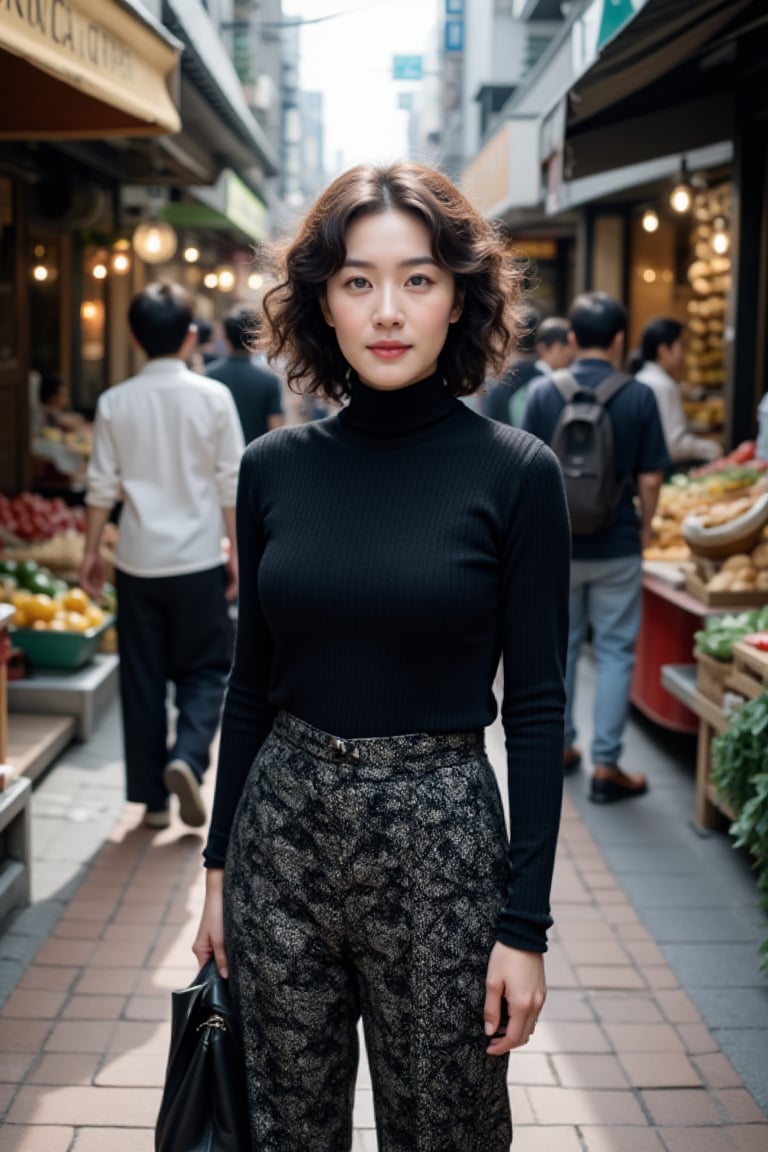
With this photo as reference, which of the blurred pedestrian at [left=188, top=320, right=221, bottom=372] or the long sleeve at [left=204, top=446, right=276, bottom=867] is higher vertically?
the blurred pedestrian at [left=188, top=320, right=221, bottom=372]

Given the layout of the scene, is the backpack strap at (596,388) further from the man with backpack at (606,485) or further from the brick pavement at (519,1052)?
the brick pavement at (519,1052)

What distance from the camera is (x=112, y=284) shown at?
1658cm

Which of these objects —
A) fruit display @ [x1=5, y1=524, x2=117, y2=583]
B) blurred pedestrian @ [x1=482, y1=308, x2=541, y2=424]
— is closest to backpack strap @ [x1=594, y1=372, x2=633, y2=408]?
blurred pedestrian @ [x1=482, y1=308, x2=541, y2=424]

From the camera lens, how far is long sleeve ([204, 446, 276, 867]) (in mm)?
2248

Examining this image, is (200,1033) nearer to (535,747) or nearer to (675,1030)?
(535,747)

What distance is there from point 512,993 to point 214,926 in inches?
20.7

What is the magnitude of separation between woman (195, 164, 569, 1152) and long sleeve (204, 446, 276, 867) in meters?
0.09

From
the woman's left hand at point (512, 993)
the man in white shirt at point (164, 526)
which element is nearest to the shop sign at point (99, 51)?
the man in white shirt at point (164, 526)

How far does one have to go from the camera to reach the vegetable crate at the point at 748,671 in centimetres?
488

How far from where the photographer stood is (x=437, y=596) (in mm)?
1988

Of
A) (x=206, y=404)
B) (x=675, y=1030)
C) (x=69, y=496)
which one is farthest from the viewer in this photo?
(x=69, y=496)

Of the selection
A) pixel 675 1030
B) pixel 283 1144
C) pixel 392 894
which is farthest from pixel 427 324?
pixel 675 1030

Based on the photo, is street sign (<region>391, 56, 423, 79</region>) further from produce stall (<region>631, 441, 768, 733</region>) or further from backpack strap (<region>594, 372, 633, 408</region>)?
backpack strap (<region>594, 372, 633, 408</region>)

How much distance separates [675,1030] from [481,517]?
2567 millimetres
